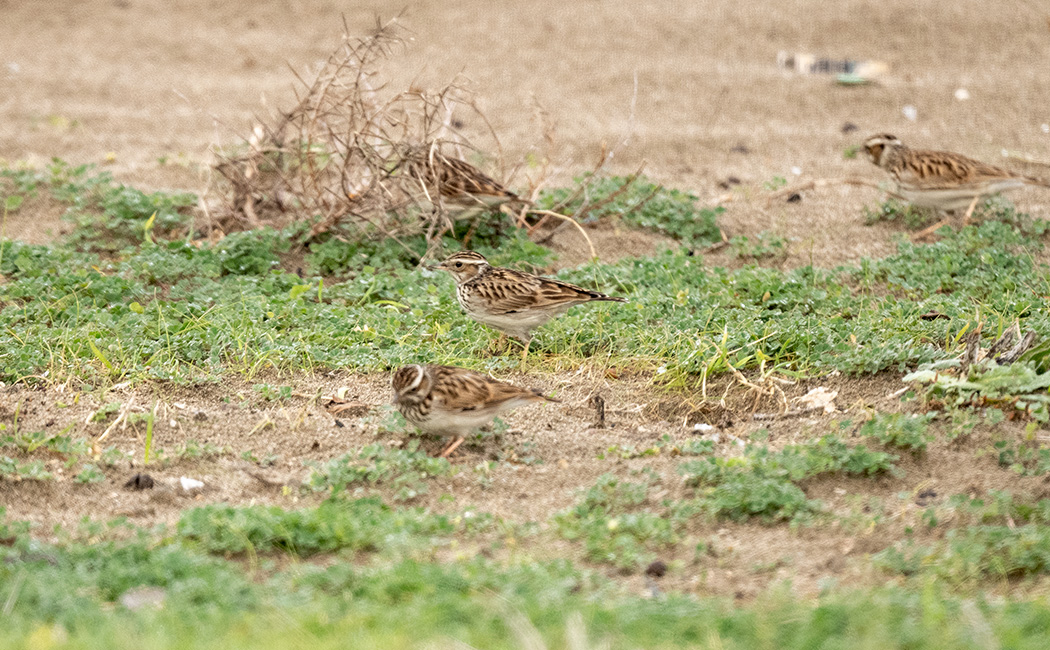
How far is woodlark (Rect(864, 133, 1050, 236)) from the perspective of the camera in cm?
994

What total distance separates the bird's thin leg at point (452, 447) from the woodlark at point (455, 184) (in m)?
3.19

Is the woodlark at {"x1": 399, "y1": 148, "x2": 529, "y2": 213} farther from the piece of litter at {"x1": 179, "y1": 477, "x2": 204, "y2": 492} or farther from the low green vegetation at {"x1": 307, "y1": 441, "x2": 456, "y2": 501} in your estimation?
the piece of litter at {"x1": 179, "y1": 477, "x2": 204, "y2": 492}

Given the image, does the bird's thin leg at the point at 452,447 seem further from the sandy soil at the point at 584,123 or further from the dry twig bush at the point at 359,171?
the dry twig bush at the point at 359,171

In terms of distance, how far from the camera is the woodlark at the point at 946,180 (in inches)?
391

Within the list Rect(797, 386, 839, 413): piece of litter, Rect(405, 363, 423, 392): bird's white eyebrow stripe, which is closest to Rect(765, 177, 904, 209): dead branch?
Rect(797, 386, 839, 413): piece of litter

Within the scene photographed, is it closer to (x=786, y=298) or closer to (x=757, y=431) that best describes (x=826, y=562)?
(x=757, y=431)

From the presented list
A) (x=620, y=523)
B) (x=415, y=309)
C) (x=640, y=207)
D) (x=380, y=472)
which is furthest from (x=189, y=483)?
(x=640, y=207)

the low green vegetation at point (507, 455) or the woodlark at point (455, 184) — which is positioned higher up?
the woodlark at point (455, 184)

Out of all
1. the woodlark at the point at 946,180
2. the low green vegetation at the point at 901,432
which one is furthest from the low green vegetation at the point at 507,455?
the woodlark at the point at 946,180

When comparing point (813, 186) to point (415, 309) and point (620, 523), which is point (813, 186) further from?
point (620, 523)

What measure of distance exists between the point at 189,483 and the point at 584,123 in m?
8.66

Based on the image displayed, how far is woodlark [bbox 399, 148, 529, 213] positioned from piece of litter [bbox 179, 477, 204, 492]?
3.80 m

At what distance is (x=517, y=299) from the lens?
762 cm

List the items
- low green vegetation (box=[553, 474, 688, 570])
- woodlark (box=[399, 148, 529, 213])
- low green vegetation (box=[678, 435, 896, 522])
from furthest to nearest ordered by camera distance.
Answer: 1. woodlark (box=[399, 148, 529, 213])
2. low green vegetation (box=[678, 435, 896, 522])
3. low green vegetation (box=[553, 474, 688, 570])
